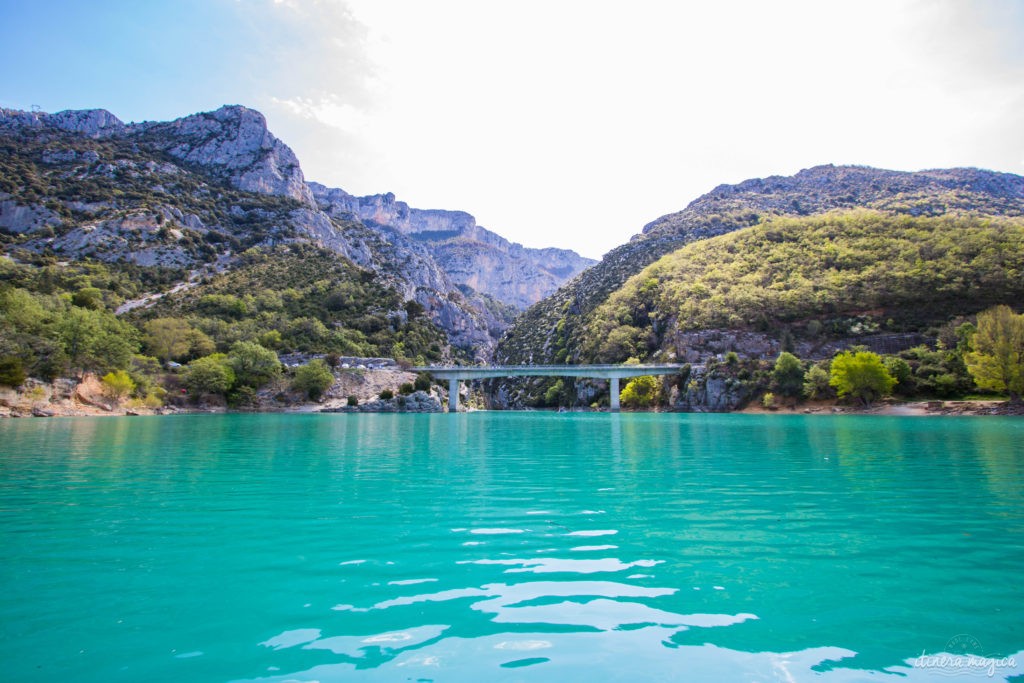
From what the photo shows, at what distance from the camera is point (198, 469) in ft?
59.9

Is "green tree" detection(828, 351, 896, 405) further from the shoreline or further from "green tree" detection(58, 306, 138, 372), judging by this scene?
"green tree" detection(58, 306, 138, 372)

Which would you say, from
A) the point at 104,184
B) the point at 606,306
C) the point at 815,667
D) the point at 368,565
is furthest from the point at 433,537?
the point at 104,184

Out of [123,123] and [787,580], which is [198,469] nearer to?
[787,580]

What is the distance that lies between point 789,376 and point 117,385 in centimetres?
8942

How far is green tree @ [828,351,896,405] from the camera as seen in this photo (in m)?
67.6

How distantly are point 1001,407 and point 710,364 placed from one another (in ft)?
128

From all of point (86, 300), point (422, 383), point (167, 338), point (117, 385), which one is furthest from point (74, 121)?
point (422, 383)

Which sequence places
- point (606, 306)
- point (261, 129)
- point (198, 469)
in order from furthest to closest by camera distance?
point (261, 129) < point (606, 306) < point (198, 469)

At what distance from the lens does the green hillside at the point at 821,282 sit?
275ft

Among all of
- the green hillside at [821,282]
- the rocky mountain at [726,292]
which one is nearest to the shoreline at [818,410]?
the rocky mountain at [726,292]

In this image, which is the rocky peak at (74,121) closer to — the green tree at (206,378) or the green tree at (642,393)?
the green tree at (206,378)

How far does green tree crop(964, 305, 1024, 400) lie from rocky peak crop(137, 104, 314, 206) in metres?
167

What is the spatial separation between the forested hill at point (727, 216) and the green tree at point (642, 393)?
2937 centimetres

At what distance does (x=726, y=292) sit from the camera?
108 meters
